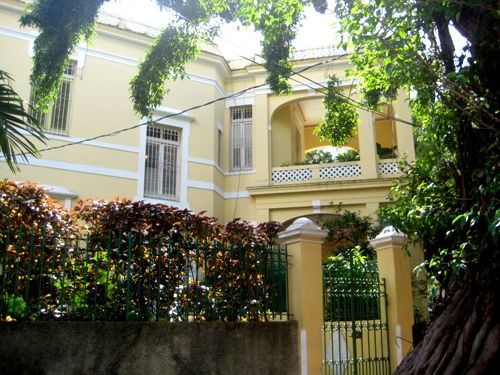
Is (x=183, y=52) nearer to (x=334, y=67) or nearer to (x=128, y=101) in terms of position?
(x=128, y=101)

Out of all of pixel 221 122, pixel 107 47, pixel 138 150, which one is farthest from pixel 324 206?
pixel 107 47

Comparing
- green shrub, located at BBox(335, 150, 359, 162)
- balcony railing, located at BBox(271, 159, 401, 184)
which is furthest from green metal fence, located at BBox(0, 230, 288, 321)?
green shrub, located at BBox(335, 150, 359, 162)

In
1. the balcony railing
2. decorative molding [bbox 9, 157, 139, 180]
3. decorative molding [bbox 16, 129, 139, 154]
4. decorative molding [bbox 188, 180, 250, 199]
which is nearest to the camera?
decorative molding [bbox 9, 157, 139, 180]

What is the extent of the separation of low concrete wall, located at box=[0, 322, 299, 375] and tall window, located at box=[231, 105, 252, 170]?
974 cm

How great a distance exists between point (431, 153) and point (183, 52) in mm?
4296

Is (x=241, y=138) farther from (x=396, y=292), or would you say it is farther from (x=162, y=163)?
(x=396, y=292)

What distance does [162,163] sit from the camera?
1425 cm

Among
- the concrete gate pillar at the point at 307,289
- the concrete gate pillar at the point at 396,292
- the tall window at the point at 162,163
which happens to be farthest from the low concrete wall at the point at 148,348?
the tall window at the point at 162,163

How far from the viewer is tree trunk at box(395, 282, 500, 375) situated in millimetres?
4617

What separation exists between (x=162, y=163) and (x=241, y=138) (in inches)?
112

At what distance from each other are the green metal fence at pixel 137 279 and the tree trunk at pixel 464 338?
6.39 ft

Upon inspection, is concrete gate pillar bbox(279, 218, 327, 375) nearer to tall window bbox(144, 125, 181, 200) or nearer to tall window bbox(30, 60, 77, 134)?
tall window bbox(144, 125, 181, 200)

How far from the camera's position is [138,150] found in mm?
13867

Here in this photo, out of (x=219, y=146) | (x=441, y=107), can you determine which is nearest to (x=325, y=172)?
(x=219, y=146)
